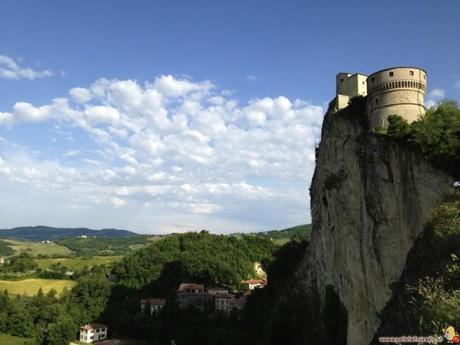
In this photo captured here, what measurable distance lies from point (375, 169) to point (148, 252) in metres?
101

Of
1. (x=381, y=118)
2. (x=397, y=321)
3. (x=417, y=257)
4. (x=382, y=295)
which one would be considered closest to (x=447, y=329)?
(x=397, y=321)

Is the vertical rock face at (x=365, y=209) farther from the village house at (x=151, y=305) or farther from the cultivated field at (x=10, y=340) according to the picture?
the cultivated field at (x=10, y=340)

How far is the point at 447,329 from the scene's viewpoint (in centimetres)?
1159

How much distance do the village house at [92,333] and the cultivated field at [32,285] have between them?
95.7 ft

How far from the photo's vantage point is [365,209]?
35.2 metres

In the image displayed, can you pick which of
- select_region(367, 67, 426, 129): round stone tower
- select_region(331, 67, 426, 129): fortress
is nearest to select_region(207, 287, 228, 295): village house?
select_region(331, 67, 426, 129): fortress

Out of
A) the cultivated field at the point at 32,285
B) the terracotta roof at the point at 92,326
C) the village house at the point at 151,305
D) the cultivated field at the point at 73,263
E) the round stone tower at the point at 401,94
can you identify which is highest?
the round stone tower at the point at 401,94

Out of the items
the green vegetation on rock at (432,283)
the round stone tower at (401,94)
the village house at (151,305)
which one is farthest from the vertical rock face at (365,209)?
the village house at (151,305)

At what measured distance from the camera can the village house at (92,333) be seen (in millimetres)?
84688

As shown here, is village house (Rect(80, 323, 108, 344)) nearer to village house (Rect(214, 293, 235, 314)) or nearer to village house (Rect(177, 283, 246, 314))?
village house (Rect(177, 283, 246, 314))

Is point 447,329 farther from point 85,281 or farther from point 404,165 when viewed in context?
point 85,281

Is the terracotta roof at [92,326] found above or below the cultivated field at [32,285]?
below

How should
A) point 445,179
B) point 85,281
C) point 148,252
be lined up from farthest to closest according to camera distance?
Result: point 148,252
point 85,281
point 445,179

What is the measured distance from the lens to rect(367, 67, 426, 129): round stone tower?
33531mm
